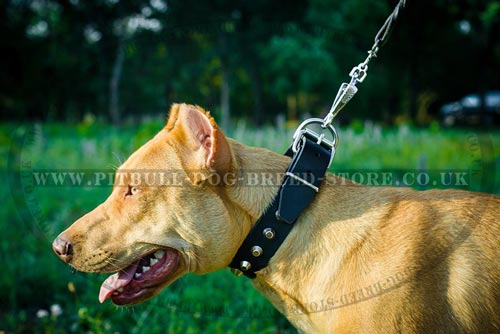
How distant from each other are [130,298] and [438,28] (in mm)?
14636

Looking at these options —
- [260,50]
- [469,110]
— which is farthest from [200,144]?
[469,110]

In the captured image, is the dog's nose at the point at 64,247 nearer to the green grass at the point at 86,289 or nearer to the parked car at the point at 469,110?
the green grass at the point at 86,289

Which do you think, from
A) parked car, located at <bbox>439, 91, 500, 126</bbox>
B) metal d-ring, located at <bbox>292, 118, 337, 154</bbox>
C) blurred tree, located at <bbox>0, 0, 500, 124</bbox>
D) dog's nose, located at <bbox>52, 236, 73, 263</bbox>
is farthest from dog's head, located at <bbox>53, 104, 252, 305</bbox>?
parked car, located at <bbox>439, 91, 500, 126</bbox>

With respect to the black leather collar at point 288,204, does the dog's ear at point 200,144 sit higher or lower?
→ higher

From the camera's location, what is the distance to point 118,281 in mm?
2637

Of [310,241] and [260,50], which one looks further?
[260,50]

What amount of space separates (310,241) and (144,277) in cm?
84

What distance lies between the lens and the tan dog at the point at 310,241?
226 centimetres

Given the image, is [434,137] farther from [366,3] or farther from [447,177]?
[447,177]

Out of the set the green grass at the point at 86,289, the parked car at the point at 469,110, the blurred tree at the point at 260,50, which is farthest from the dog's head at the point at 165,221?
the parked car at the point at 469,110

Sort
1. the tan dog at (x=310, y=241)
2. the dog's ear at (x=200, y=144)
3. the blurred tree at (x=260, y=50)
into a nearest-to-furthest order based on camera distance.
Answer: the tan dog at (x=310, y=241)
the dog's ear at (x=200, y=144)
the blurred tree at (x=260, y=50)

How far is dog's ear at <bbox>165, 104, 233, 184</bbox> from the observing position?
7.88ft

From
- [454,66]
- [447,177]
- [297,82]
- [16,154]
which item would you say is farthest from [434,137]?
[454,66]

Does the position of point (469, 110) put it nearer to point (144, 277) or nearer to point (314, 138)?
point (314, 138)
